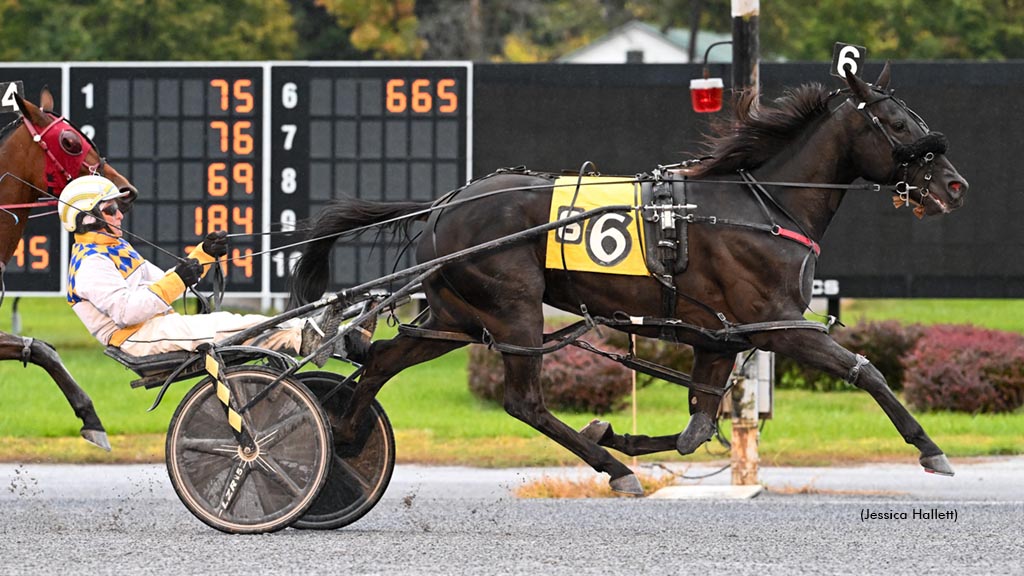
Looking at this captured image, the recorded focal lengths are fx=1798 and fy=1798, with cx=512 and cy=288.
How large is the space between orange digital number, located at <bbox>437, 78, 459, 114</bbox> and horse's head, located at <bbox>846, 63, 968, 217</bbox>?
23.7 ft

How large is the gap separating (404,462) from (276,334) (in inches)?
196

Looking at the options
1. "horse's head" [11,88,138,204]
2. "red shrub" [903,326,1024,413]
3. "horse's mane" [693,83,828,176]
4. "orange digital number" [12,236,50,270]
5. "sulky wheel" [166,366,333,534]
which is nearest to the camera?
"sulky wheel" [166,366,333,534]

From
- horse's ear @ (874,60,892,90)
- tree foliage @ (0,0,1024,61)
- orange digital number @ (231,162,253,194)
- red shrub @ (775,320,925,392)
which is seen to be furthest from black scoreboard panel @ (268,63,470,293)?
tree foliage @ (0,0,1024,61)

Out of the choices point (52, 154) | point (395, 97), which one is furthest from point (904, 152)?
point (395, 97)

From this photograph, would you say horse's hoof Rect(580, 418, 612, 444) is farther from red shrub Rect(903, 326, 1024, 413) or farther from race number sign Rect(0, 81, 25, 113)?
red shrub Rect(903, 326, 1024, 413)

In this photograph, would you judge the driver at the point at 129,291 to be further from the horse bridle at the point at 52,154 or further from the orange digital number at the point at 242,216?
the orange digital number at the point at 242,216

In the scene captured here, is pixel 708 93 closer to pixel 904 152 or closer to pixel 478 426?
pixel 904 152

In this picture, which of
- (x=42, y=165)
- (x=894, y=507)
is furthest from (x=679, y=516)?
(x=42, y=165)

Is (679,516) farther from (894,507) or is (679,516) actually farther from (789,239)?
(789,239)

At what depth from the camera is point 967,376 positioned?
14898 mm

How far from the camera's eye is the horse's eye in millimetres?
9180

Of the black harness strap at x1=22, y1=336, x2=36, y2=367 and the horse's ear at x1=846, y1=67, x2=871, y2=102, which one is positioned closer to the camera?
the horse's ear at x1=846, y1=67, x2=871, y2=102

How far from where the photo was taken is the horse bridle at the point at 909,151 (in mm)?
8133

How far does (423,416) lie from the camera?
50.4 feet
